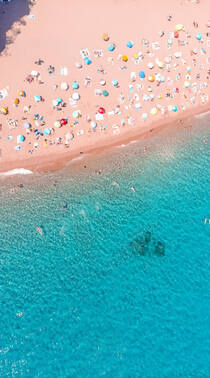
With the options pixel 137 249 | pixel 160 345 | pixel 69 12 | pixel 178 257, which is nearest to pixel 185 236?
pixel 178 257

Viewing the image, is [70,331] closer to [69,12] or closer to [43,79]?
[43,79]

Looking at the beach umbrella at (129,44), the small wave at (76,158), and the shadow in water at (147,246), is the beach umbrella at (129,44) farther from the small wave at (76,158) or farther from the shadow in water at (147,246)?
the shadow in water at (147,246)

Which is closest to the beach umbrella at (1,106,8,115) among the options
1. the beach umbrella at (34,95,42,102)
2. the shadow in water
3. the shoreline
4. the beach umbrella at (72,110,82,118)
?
the beach umbrella at (34,95,42,102)

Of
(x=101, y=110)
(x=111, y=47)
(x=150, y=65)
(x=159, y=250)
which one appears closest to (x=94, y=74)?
(x=111, y=47)

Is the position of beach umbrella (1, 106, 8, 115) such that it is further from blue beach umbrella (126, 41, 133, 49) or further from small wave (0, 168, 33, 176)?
blue beach umbrella (126, 41, 133, 49)

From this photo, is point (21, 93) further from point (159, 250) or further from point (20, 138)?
point (159, 250)
